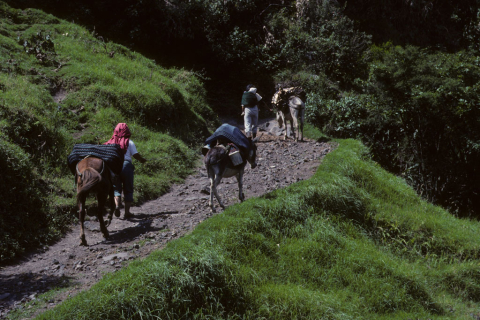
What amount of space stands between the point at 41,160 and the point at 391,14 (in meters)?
25.3

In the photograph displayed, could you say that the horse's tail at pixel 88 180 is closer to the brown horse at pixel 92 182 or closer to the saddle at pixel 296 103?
the brown horse at pixel 92 182

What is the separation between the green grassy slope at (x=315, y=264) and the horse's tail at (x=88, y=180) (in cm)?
184

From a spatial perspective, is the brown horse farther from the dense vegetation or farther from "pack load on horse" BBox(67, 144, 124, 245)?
the dense vegetation

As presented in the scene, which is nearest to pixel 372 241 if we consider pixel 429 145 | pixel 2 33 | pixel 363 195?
pixel 363 195

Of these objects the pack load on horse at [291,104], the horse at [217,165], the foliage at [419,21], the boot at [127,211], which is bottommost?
the boot at [127,211]

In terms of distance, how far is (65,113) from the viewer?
1227 centimetres

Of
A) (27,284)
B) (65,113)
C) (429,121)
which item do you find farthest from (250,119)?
(27,284)

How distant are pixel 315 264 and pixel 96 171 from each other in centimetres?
434

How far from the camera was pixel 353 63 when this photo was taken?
2331 centimetres

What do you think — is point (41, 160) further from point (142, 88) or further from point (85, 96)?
point (142, 88)

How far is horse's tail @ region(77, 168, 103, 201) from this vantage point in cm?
758

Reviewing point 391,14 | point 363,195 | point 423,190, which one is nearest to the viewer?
point 363,195

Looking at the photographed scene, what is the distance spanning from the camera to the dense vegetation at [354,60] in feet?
53.3

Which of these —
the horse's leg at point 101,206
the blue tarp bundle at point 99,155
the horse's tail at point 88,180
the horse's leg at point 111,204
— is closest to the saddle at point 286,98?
the blue tarp bundle at point 99,155
